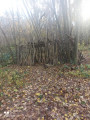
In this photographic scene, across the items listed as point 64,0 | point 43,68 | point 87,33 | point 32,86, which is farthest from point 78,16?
point 87,33

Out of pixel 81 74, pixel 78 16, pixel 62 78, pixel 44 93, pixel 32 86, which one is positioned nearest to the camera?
pixel 44 93

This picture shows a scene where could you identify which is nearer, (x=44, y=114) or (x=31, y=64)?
(x=44, y=114)

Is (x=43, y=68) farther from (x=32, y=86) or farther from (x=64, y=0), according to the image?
(x=64, y=0)

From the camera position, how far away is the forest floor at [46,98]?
267cm

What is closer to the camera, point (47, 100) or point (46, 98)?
point (47, 100)

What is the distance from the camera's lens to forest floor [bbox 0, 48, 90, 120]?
2668mm

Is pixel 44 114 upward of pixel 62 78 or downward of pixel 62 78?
downward

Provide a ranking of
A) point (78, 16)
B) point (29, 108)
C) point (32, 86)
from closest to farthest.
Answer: point (29, 108)
point (32, 86)
point (78, 16)

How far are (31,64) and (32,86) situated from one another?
2867 mm

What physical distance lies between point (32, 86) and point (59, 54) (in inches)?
133

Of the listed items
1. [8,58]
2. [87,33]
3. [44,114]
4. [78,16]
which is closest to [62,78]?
[44,114]

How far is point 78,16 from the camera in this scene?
21.1 ft

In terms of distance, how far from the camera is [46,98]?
3.37 metres

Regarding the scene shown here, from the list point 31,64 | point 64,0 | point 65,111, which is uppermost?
point 64,0
